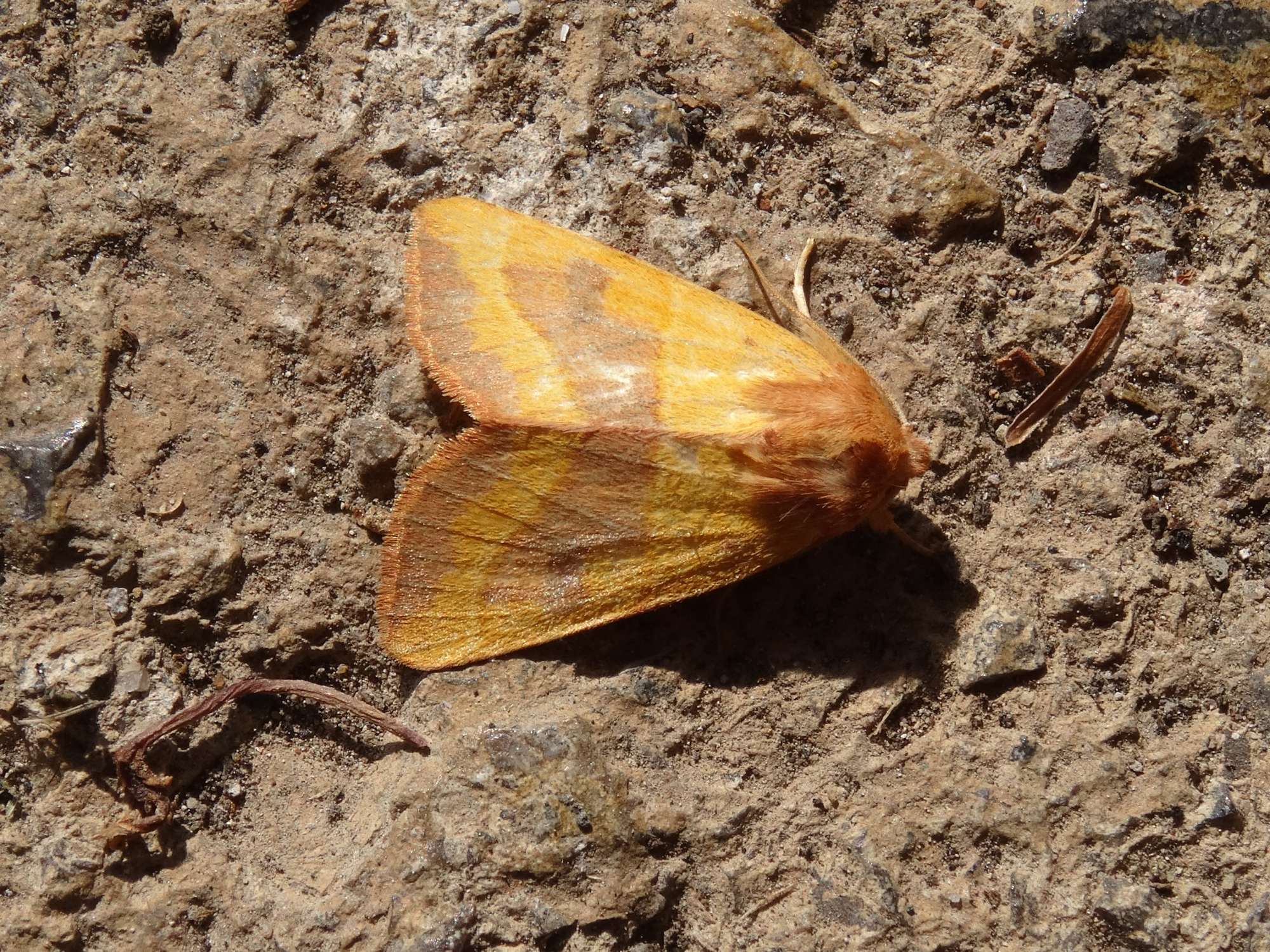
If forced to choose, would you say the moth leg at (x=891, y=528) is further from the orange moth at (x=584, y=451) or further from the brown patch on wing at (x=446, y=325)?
the brown patch on wing at (x=446, y=325)

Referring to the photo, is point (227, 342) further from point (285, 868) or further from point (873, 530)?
point (873, 530)

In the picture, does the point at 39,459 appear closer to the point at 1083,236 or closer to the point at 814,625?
the point at 814,625

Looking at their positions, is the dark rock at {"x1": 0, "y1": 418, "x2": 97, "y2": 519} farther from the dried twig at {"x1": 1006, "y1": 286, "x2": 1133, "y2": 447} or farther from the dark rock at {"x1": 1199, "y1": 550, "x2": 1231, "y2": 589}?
the dark rock at {"x1": 1199, "y1": 550, "x2": 1231, "y2": 589}

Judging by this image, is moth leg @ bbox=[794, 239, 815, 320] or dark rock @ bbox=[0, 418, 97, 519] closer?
dark rock @ bbox=[0, 418, 97, 519]

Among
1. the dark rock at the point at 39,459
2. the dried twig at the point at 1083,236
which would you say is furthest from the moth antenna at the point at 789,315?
the dark rock at the point at 39,459

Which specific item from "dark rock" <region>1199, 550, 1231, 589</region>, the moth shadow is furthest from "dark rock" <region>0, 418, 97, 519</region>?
"dark rock" <region>1199, 550, 1231, 589</region>

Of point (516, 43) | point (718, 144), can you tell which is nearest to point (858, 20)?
point (718, 144)
